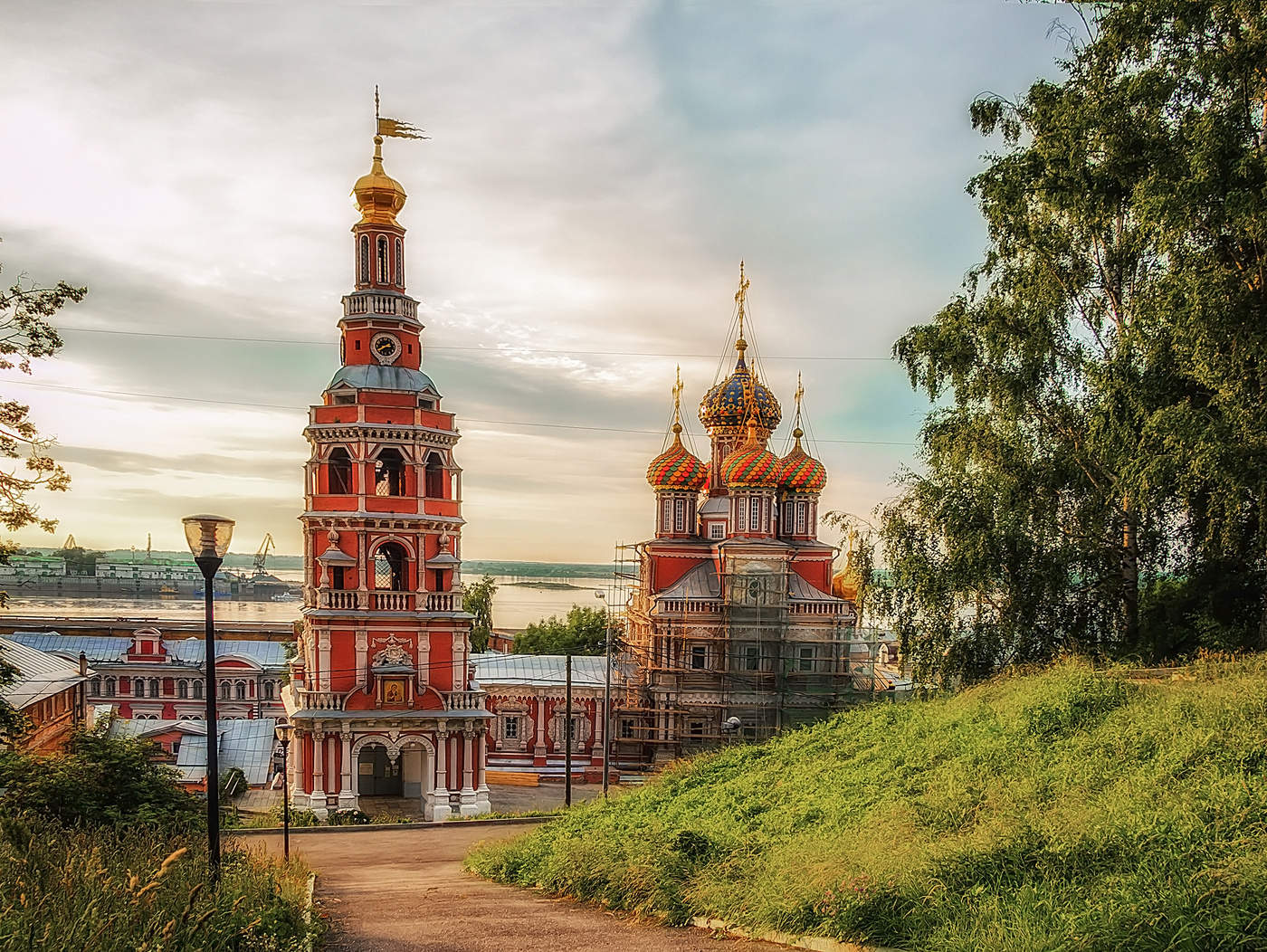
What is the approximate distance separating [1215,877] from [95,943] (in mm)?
5843

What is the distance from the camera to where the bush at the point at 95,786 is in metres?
9.28

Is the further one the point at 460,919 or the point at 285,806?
the point at 285,806

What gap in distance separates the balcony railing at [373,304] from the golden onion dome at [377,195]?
1787 millimetres

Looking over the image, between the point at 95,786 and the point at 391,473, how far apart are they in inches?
469

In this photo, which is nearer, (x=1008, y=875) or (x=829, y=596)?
(x=1008, y=875)

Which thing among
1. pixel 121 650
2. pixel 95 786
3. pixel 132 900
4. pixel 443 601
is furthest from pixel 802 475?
pixel 121 650

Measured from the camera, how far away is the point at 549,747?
25.5m

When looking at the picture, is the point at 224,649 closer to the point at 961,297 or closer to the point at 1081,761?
the point at 961,297

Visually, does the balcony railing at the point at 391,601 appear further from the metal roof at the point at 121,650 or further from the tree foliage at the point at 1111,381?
the metal roof at the point at 121,650

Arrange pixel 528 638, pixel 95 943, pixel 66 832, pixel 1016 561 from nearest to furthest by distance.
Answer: pixel 95 943 < pixel 66 832 < pixel 1016 561 < pixel 528 638

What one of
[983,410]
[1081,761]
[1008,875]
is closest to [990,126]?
[983,410]

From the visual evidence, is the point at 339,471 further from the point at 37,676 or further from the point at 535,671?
the point at 535,671

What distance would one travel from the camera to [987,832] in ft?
21.0

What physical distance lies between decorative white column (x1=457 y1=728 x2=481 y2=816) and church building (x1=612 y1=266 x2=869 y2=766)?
608 centimetres
